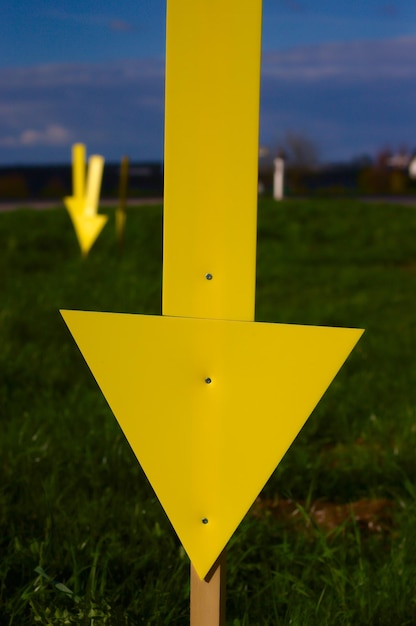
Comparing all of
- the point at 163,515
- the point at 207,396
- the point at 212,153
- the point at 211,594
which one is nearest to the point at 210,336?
the point at 207,396

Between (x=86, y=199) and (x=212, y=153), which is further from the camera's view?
(x=86, y=199)

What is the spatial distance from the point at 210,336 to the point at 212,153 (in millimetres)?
300

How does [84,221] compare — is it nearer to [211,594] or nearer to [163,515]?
[163,515]

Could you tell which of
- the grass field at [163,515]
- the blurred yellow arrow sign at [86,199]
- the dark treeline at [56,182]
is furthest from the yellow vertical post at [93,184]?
the dark treeline at [56,182]

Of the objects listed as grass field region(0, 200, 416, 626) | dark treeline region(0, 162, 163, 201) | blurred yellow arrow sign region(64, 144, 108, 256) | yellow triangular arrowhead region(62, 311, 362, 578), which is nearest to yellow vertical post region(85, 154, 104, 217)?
blurred yellow arrow sign region(64, 144, 108, 256)

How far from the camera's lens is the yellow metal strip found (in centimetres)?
138

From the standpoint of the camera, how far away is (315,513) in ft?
8.96

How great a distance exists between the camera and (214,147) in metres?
1.39

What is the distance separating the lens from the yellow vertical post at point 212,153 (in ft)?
4.51

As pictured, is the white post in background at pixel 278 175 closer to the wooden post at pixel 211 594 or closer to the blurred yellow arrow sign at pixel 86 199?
the blurred yellow arrow sign at pixel 86 199

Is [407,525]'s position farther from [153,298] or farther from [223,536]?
[153,298]

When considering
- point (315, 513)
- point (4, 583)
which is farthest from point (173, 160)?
point (315, 513)

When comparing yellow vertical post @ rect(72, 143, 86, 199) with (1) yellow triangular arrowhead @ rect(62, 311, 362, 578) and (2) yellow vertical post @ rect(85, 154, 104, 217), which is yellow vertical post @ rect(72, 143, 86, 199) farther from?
(1) yellow triangular arrowhead @ rect(62, 311, 362, 578)

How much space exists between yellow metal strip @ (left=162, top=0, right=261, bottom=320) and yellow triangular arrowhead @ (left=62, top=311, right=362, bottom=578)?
74mm
